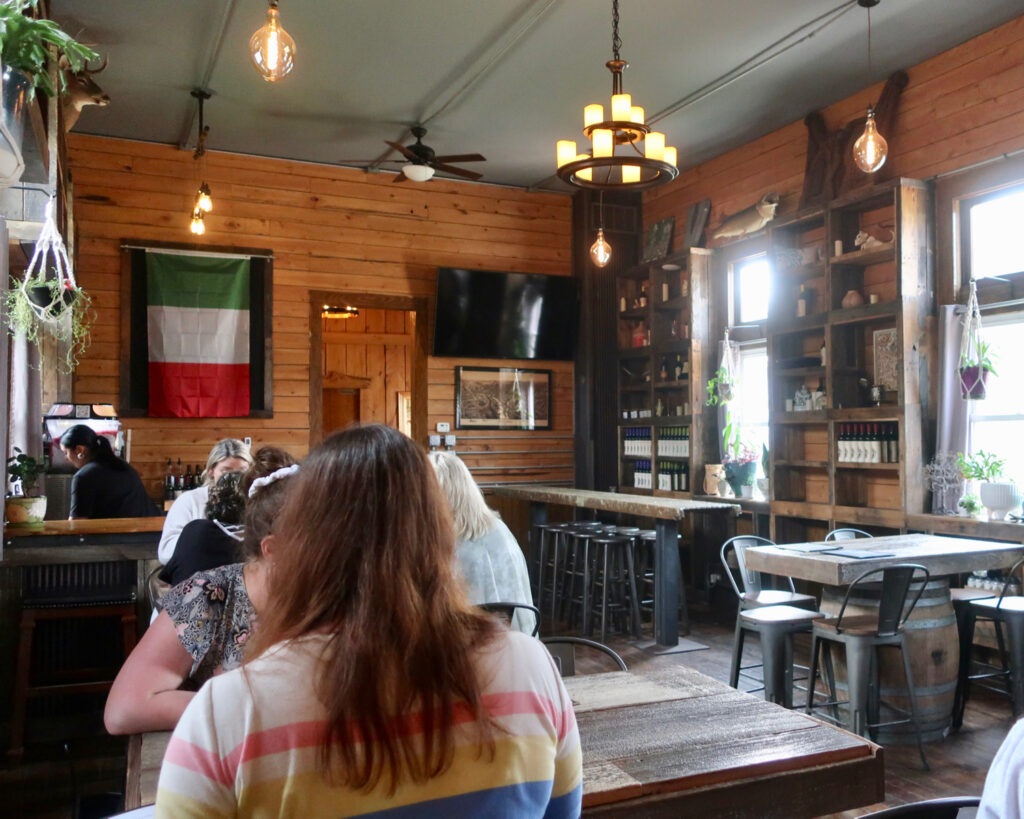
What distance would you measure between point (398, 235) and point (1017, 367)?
536 centimetres

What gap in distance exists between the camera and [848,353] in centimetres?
624

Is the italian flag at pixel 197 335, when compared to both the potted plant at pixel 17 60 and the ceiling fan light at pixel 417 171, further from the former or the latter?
the potted plant at pixel 17 60

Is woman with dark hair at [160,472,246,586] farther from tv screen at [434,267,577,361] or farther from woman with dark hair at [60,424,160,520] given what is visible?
tv screen at [434,267,577,361]

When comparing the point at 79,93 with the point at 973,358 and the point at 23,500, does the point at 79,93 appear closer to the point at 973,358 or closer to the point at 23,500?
the point at 23,500

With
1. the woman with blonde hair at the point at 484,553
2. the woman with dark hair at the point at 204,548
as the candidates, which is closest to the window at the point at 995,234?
the woman with blonde hair at the point at 484,553

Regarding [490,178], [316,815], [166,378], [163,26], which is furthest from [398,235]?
[316,815]

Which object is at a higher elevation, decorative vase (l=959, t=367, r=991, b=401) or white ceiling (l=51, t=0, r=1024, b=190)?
white ceiling (l=51, t=0, r=1024, b=190)

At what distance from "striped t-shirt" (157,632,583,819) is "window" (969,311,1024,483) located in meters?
5.14

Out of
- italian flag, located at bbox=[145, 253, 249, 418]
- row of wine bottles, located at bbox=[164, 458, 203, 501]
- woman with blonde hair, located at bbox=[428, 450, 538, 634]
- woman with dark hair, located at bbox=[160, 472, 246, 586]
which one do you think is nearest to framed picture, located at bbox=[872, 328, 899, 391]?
woman with blonde hair, located at bbox=[428, 450, 538, 634]

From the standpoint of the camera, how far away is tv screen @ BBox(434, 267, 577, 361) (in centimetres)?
833

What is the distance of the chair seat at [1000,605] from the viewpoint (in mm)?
4047

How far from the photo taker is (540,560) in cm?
691

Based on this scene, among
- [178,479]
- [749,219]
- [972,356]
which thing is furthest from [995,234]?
[178,479]

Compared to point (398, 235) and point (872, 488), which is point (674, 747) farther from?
point (398, 235)
